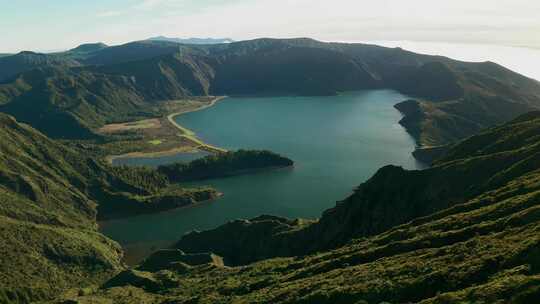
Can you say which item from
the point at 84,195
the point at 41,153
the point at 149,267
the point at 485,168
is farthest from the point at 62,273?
the point at 485,168

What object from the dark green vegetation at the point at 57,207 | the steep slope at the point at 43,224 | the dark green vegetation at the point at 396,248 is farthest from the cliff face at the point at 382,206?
the dark green vegetation at the point at 57,207

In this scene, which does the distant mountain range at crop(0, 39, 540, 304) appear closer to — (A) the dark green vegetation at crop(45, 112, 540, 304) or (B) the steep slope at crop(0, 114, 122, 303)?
(A) the dark green vegetation at crop(45, 112, 540, 304)

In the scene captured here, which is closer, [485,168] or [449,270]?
[449,270]

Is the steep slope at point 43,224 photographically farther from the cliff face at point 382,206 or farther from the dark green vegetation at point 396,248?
the cliff face at point 382,206

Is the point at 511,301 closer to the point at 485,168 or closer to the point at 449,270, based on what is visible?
the point at 449,270

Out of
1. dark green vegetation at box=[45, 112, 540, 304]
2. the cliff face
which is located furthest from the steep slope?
the cliff face

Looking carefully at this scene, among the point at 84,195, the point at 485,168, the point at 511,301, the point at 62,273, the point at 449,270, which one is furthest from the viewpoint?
the point at 84,195

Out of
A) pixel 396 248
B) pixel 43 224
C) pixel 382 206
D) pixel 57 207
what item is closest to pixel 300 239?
pixel 382 206
